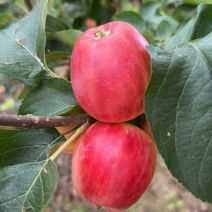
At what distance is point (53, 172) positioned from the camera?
0.68 metres

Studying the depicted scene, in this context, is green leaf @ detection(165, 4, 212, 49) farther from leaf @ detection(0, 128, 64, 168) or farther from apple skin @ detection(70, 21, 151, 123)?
leaf @ detection(0, 128, 64, 168)

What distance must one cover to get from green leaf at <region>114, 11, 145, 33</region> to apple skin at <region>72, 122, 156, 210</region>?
46 cm

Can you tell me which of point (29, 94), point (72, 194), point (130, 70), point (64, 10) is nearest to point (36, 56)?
point (29, 94)

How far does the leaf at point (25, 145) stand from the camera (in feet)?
2.30

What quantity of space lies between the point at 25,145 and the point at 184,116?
28 centimetres

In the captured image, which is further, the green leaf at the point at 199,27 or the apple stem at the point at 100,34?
the green leaf at the point at 199,27

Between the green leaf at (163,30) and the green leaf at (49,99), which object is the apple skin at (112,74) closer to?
the green leaf at (49,99)

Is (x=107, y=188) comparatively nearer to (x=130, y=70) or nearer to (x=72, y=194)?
(x=130, y=70)

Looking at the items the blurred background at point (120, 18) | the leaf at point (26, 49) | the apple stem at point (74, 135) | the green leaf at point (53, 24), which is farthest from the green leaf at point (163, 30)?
the apple stem at point (74, 135)

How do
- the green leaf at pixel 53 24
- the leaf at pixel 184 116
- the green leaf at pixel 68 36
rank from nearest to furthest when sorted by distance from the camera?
1. the leaf at pixel 184 116
2. the green leaf at pixel 68 36
3. the green leaf at pixel 53 24

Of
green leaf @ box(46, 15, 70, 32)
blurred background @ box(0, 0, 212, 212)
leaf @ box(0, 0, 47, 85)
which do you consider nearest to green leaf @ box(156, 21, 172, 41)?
blurred background @ box(0, 0, 212, 212)

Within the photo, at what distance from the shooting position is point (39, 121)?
665mm

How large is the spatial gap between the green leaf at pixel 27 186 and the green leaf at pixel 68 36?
1.15ft

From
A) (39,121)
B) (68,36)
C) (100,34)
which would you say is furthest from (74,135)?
(68,36)
